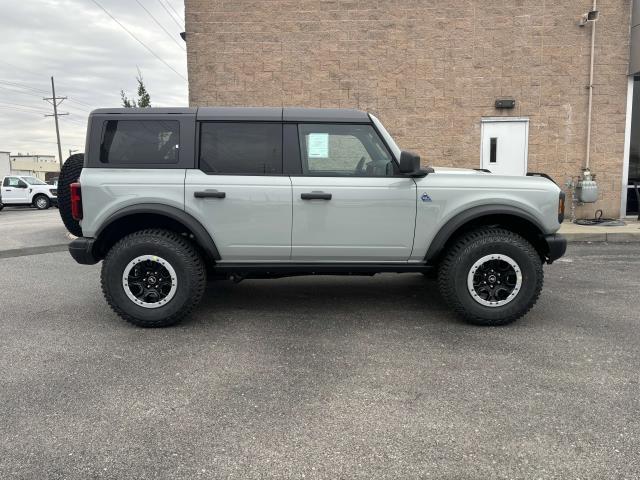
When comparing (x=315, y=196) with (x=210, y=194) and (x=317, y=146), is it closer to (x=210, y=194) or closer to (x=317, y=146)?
(x=317, y=146)

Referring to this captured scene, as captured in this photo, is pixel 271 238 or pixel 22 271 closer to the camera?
pixel 271 238

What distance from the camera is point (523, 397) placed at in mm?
2996

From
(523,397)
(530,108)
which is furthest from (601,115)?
(523,397)

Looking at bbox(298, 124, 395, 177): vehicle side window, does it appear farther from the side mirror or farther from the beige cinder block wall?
the beige cinder block wall

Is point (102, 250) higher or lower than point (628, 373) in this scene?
higher

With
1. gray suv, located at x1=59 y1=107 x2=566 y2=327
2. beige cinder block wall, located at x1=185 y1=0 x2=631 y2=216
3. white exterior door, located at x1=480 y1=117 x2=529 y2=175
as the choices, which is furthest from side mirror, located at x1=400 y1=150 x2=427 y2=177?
white exterior door, located at x1=480 y1=117 x2=529 y2=175

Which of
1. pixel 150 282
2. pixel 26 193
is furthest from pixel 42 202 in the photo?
pixel 150 282

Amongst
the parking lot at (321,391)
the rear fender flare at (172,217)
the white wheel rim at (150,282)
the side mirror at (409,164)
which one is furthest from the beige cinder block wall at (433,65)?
the white wheel rim at (150,282)

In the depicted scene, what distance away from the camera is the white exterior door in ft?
34.7

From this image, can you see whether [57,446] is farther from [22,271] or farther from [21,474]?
[22,271]

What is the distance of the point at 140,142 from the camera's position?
4.32 m

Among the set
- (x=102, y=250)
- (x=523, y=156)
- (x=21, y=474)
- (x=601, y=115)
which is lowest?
(x=21, y=474)

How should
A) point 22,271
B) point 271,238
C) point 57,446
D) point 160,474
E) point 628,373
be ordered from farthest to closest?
point 22,271 → point 271,238 → point 628,373 → point 57,446 → point 160,474

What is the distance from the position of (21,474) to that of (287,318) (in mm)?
2632
